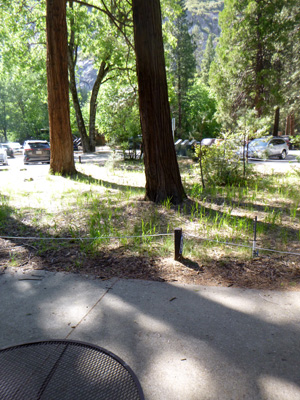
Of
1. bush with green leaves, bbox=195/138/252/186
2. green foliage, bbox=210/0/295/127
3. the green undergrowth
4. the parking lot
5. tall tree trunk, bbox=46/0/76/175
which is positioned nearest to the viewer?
the green undergrowth

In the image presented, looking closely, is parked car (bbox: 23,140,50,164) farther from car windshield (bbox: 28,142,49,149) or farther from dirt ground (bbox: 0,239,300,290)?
dirt ground (bbox: 0,239,300,290)

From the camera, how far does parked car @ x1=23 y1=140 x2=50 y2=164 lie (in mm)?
21516

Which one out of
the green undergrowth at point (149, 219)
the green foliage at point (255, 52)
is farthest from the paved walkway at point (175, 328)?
the green foliage at point (255, 52)

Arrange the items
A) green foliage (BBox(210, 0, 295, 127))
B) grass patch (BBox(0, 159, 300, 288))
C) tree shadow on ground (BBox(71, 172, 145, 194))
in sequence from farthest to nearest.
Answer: green foliage (BBox(210, 0, 295, 127)), tree shadow on ground (BBox(71, 172, 145, 194)), grass patch (BBox(0, 159, 300, 288))

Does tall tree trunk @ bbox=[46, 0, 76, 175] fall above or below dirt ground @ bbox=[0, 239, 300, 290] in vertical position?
above

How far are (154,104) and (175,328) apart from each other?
4676mm

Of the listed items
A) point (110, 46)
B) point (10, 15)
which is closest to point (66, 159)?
point (10, 15)

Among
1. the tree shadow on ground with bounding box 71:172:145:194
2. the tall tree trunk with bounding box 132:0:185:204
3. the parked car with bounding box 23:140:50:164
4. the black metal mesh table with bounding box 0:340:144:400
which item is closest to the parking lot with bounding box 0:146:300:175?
the parked car with bounding box 23:140:50:164

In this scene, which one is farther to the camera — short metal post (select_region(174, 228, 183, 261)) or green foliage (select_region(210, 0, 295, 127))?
green foliage (select_region(210, 0, 295, 127))

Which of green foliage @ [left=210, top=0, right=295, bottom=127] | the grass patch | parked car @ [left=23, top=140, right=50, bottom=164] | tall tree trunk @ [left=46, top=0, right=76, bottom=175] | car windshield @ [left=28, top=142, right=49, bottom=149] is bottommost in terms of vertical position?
the grass patch

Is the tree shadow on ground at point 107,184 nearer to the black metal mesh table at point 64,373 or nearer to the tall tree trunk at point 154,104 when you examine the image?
the tall tree trunk at point 154,104

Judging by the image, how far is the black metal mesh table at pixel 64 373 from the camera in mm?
2104

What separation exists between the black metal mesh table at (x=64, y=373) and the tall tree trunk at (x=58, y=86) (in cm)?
915

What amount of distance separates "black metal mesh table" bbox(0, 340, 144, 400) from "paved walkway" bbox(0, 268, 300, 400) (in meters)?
0.10
